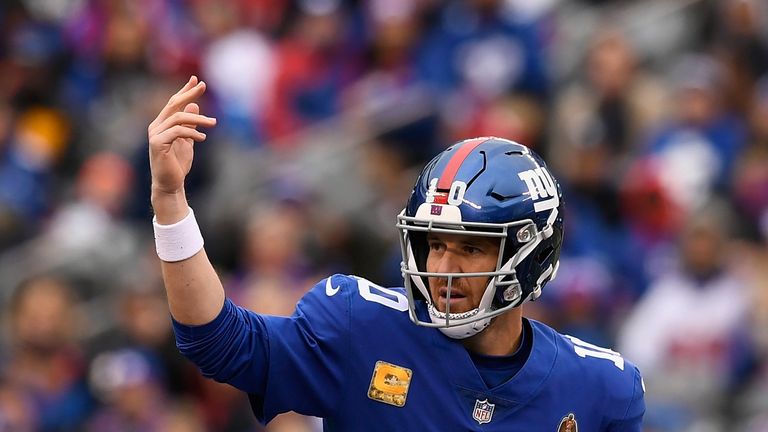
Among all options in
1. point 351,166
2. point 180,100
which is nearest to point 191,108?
point 180,100

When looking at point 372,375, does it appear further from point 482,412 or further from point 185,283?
point 185,283

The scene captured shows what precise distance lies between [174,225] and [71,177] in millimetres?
7285

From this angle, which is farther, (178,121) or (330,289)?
(330,289)

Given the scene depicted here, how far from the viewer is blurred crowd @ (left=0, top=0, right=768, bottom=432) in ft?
27.0

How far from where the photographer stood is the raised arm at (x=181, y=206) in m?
3.80

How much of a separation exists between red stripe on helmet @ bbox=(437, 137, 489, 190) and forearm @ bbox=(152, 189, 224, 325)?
2.29ft

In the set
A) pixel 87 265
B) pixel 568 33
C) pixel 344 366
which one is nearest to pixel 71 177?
pixel 87 265

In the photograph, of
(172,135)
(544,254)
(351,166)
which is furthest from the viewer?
(351,166)

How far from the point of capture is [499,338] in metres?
4.27

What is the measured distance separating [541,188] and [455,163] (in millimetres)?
261

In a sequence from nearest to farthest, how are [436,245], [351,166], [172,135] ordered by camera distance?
[172,135], [436,245], [351,166]

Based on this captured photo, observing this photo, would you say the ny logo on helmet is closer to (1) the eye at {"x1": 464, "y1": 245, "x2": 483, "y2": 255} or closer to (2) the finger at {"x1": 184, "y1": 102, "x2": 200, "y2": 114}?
(1) the eye at {"x1": 464, "y1": 245, "x2": 483, "y2": 255}

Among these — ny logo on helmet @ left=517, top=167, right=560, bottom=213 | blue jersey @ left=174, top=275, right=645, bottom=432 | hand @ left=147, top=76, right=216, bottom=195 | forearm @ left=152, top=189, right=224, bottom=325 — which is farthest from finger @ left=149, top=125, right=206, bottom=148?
ny logo on helmet @ left=517, top=167, right=560, bottom=213

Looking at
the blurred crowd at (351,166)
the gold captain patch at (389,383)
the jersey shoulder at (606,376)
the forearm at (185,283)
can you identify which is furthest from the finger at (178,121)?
the blurred crowd at (351,166)
